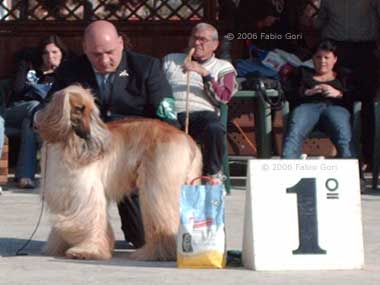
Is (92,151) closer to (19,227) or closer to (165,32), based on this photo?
(19,227)

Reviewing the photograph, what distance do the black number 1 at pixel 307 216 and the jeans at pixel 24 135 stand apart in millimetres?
4507

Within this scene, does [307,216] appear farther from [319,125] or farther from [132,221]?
[319,125]

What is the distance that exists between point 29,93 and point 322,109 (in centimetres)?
272

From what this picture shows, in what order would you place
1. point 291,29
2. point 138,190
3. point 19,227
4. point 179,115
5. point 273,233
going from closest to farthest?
point 273,233
point 138,190
point 19,227
point 179,115
point 291,29

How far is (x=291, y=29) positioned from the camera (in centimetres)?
1366

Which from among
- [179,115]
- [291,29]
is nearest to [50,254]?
[179,115]

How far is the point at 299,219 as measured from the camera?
8133 mm

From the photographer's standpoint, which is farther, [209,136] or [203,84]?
[203,84]

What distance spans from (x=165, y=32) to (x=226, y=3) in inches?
27.8

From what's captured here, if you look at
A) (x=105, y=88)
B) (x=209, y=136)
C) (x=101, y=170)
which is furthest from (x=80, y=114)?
(x=209, y=136)

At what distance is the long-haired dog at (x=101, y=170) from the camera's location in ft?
27.6

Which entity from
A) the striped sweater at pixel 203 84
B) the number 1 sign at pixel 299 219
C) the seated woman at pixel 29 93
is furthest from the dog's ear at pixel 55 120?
the seated woman at pixel 29 93

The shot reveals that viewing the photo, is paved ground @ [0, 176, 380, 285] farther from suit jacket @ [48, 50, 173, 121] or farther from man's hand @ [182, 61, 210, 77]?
man's hand @ [182, 61, 210, 77]

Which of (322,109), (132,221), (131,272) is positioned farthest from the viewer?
(322,109)
